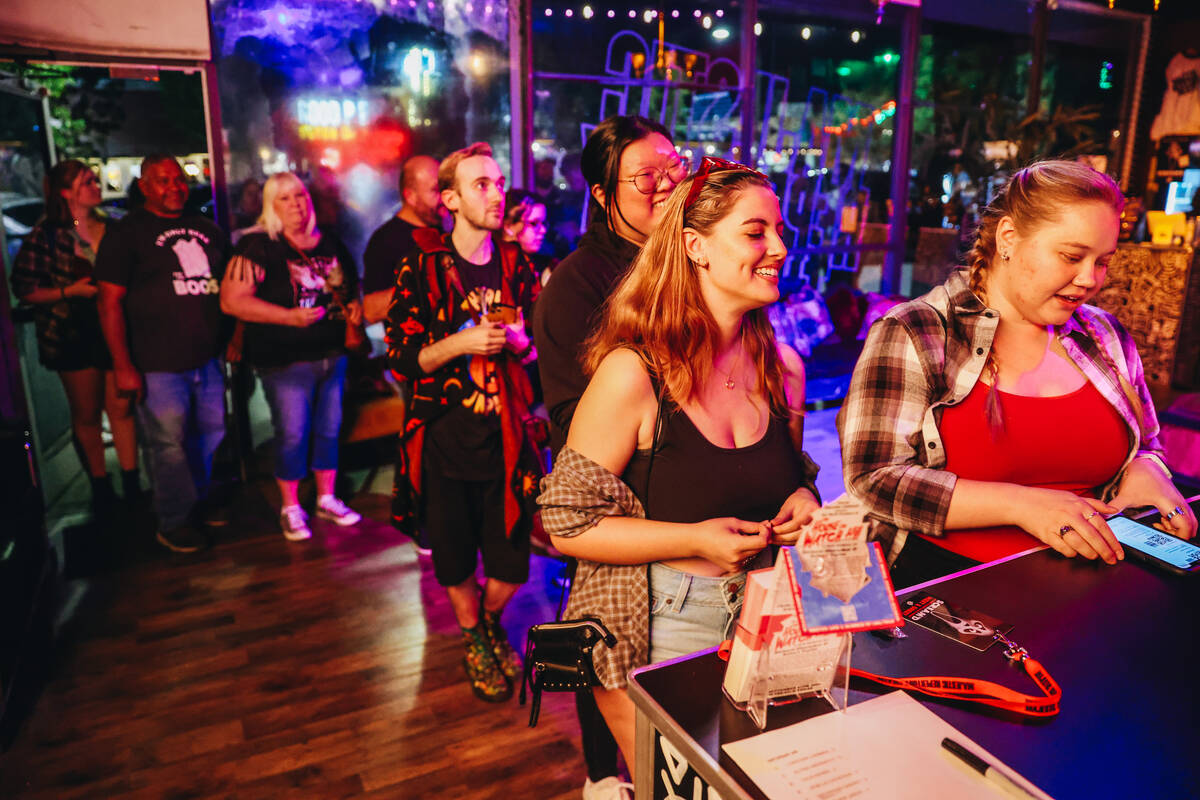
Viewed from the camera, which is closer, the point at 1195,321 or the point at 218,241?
the point at 218,241

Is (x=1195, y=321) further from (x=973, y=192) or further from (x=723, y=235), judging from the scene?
(x=723, y=235)

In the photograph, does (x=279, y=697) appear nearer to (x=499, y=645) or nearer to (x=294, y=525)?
(x=499, y=645)

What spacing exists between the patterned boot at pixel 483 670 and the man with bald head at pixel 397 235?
154cm

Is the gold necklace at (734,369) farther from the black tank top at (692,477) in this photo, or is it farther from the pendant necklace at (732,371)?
the black tank top at (692,477)

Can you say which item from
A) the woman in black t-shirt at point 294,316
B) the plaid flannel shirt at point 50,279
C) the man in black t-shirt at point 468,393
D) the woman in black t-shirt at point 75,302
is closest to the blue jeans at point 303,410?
the woman in black t-shirt at point 294,316

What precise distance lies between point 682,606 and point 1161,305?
20.3 ft

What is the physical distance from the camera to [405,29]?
15.8 ft

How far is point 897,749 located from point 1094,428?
112 cm

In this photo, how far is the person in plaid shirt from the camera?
1.59m

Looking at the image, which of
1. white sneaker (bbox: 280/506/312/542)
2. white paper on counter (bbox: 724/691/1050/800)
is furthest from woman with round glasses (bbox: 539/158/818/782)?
white sneaker (bbox: 280/506/312/542)

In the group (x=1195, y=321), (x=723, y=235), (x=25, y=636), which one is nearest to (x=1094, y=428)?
(x=723, y=235)

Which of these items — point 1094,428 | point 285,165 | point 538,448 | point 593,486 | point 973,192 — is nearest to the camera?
point 593,486

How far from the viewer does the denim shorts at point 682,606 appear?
144cm

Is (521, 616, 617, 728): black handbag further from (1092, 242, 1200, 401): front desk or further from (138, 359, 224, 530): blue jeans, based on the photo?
(1092, 242, 1200, 401): front desk
